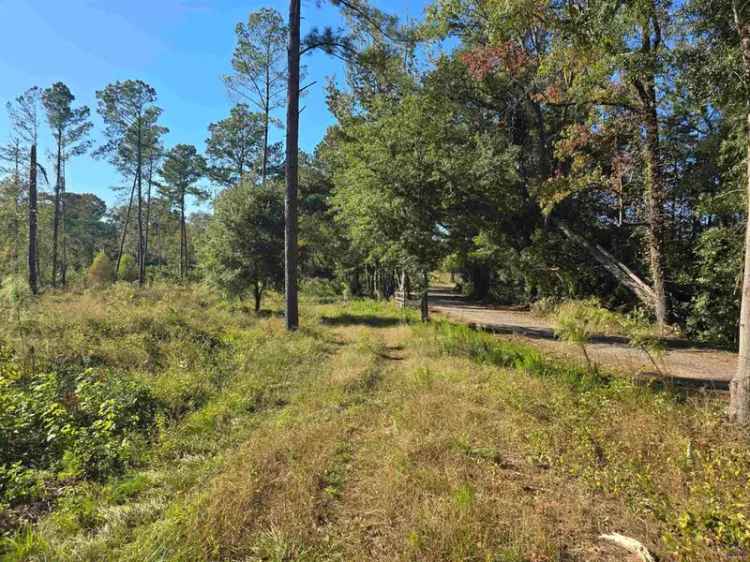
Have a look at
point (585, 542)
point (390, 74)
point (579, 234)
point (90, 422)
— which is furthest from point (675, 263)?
point (90, 422)

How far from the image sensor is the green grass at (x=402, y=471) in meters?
2.44

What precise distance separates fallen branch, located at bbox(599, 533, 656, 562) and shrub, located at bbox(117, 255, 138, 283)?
34.0m

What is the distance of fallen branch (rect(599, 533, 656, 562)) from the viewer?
2.30m

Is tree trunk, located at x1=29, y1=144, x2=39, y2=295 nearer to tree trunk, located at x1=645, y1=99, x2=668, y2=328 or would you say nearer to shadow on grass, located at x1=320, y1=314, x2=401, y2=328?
shadow on grass, located at x1=320, y1=314, x2=401, y2=328

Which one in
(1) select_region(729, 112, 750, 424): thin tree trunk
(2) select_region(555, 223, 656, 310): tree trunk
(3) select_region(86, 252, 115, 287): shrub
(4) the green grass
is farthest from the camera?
(3) select_region(86, 252, 115, 287): shrub

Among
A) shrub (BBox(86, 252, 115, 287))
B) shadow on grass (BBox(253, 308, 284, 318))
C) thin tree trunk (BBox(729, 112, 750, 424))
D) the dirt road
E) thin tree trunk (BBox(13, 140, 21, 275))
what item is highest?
thin tree trunk (BBox(13, 140, 21, 275))

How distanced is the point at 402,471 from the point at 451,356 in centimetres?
421

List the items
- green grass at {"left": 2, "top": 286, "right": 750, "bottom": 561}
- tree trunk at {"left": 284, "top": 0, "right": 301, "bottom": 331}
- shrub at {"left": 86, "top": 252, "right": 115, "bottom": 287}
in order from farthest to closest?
shrub at {"left": 86, "top": 252, "right": 115, "bottom": 287}, tree trunk at {"left": 284, "top": 0, "right": 301, "bottom": 331}, green grass at {"left": 2, "top": 286, "right": 750, "bottom": 561}

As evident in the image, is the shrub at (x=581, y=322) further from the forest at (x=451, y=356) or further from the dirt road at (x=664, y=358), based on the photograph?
the dirt road at (x=664, y=358)

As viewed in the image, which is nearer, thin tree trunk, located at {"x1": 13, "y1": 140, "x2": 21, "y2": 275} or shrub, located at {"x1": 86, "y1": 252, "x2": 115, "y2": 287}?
thin tree trunk, located at {"x1": 13, "y1": 140, "x2": 21, "y2": 275}

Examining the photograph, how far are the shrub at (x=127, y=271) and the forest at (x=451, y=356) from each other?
1741 cm

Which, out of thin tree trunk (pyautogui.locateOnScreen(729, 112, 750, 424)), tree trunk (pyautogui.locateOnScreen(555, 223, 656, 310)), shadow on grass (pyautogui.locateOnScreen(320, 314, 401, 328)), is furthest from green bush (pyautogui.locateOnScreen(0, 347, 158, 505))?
tree trunk (pyautogui.locateOnScreen(555, 223, 656, 310))

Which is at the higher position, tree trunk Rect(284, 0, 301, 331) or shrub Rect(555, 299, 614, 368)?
tree trunk Rect(284, 0, 301, 331)

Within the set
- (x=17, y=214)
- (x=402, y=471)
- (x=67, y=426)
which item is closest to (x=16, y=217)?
(x=17, y=214)
